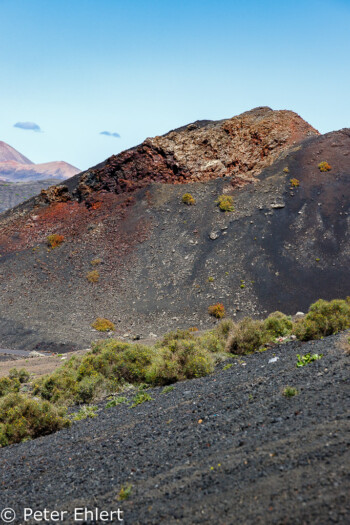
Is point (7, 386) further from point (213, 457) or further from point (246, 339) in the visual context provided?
point (213, 457)

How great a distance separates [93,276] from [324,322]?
1125 inches

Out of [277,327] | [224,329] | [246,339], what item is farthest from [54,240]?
[246,339]

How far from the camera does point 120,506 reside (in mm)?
5352

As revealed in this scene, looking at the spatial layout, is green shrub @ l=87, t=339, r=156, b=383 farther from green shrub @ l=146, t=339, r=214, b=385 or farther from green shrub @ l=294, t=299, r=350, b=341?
green shrub @ l=294, t=299, r=350, b=341

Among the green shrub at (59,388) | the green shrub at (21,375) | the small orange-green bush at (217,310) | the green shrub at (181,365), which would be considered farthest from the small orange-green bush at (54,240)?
the green shrub at (181,365)

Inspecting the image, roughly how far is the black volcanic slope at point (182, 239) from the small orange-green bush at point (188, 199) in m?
0.73

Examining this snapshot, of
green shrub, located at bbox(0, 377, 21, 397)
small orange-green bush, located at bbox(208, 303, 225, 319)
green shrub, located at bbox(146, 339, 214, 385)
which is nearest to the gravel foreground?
green shrub, located at bbox(146, 339, 214, 385)

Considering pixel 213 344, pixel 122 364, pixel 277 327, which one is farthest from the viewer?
pixel 277 327

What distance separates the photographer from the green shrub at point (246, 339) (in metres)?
13.4

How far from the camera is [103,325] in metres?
32.4

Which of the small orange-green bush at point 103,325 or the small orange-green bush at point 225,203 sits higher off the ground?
the small orange-green bush at point 225,203

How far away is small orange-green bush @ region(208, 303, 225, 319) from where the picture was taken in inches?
1227

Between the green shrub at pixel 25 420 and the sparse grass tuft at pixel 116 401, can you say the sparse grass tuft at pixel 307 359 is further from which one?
the green shrub at pixel 25 420

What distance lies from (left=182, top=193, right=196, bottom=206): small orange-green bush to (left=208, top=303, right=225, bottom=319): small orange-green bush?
1465 centimetres
